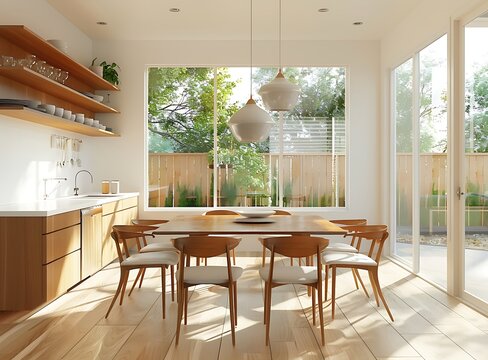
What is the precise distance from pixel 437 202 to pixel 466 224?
2.08 feet

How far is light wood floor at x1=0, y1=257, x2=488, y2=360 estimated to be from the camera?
296cm

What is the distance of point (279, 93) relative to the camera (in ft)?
12.4

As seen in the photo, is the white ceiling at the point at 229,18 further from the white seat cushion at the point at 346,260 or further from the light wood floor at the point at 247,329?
the light wood floor at the point at 247,329

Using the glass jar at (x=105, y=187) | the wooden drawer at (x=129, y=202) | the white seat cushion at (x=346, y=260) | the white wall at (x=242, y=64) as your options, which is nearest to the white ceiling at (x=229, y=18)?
the white wall at (x=242, y=64)

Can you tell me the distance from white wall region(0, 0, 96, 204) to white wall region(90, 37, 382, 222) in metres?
0.91

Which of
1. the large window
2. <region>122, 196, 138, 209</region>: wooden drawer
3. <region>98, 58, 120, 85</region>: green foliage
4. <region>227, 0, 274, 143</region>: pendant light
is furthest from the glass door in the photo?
<region>98, 58, 120, 85</region>: green foliage

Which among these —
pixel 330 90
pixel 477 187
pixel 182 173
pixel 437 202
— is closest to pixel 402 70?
pixel 330 90

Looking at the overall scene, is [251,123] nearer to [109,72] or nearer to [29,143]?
[29,143]

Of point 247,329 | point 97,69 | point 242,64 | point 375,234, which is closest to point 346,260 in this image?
point 375,234

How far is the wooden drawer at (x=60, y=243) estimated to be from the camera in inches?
152

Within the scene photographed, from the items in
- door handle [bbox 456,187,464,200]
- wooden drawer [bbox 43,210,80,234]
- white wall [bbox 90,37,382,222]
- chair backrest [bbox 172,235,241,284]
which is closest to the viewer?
chair backrest [bbox 172,235,241,284]

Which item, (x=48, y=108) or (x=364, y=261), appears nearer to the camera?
(x=364, y=261)

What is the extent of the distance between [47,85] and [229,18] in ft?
7.65

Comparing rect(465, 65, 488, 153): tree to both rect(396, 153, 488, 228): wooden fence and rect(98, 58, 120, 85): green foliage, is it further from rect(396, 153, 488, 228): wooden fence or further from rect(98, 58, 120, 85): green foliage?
rect(98, 58, 120, 85): green foliage
